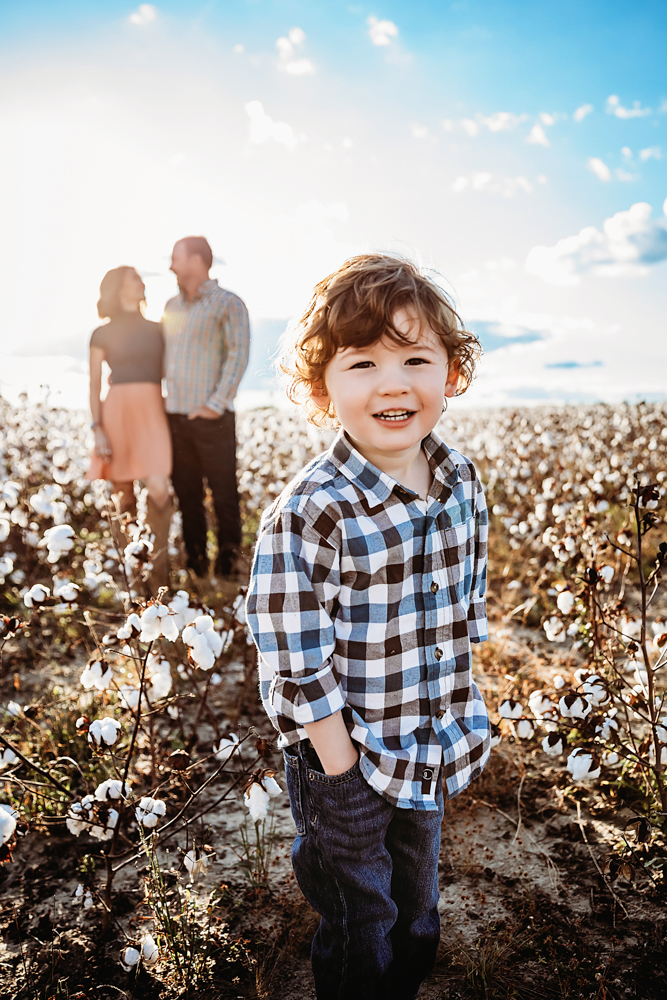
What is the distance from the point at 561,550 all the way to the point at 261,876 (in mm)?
1722

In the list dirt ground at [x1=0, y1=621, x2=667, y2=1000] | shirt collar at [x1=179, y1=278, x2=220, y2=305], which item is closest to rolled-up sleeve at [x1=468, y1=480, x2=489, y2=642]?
dirt ground at [x1=0, y1=621, x2=667, y2=1000]

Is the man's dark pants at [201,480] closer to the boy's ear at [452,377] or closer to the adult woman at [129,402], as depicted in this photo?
the adult woman at [129,402]

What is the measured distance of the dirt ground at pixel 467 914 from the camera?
190cm

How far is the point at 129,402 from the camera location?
462 cm

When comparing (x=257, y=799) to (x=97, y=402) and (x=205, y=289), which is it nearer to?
(x=97, y=402)

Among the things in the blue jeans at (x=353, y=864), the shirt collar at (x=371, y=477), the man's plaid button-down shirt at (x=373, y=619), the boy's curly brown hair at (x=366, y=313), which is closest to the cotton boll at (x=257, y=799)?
the blue jeans at (x=353, y=864)

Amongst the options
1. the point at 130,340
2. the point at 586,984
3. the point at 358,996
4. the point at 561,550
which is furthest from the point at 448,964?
the point at 130,340

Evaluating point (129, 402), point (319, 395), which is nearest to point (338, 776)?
point (319, 395)

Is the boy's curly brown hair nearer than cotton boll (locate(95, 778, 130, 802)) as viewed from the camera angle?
Yes

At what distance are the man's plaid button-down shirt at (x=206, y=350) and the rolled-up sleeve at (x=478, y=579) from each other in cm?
313

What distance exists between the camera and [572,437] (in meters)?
8.82

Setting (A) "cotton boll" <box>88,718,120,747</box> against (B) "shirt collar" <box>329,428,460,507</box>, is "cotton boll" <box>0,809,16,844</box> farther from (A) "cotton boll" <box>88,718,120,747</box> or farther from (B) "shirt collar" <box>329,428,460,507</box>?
(B) "shirt collar" <box>329,428,460,507</box>

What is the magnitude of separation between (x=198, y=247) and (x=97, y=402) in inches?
52.6

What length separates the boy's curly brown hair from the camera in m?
1.42
